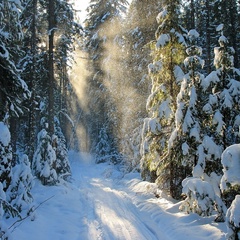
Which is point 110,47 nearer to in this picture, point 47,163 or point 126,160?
point 126,160

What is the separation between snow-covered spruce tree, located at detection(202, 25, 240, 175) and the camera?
28.7 feet

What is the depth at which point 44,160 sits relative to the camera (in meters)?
14.5

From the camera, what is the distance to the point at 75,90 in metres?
49.7

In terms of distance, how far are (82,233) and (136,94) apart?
1426 centimetres

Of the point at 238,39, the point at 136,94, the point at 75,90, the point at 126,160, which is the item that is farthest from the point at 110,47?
the point at 75,90

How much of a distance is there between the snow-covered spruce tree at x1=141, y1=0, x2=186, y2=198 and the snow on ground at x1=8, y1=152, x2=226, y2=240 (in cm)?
121

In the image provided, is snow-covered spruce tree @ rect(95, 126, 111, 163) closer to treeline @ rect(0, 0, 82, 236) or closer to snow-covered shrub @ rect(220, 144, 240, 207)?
treeline @ rect(0, 0, 82, 236)

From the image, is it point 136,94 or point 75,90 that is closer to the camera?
point 136,94

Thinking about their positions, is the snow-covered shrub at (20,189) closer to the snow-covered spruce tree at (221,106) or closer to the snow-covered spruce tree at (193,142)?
the snow-covered spruce tree at (193,142)

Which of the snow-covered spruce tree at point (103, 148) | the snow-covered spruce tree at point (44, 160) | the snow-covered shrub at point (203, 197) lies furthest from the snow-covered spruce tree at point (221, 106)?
the snow-covered spruce tree at point (103, 148)

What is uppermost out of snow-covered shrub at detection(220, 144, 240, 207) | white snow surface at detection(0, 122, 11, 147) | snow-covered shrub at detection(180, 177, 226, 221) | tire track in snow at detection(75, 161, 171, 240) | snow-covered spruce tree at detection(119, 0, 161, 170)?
snow-covered spruce tree at detection(119, 0, 161, 170)

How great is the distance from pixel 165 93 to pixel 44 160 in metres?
7.30

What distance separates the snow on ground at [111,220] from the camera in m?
7.55

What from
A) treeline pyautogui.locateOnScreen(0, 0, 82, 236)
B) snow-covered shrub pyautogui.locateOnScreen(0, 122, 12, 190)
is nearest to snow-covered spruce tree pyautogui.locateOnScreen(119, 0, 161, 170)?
treeline pyautogui.locateOnScreen(0, 0, 82, 236)
